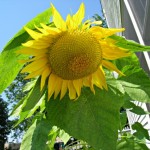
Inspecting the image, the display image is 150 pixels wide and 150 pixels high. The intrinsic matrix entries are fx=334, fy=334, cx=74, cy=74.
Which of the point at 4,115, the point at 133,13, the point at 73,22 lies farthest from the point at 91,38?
the point at 4,115

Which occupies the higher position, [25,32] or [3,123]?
[3,123]

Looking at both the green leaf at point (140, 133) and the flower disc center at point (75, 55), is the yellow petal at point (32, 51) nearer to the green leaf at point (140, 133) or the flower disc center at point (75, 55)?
the flower disc center at point (75, 55)

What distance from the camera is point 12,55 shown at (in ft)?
2.26

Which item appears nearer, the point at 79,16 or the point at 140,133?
the point at 79,16

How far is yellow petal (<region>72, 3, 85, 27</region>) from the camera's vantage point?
694 millimetres

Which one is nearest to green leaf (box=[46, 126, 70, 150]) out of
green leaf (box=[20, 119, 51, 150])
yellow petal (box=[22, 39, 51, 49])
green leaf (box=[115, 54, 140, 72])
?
green leaf (box=[20, 119, 51, 150])

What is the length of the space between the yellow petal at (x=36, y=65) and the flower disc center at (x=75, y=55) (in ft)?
0.06

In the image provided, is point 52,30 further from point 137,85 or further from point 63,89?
point 137,85

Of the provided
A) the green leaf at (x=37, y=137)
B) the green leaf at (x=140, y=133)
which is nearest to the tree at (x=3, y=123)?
the green leaf at (x=140, y=133)

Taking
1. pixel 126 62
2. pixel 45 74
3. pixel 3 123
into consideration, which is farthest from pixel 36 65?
pixel 3 123

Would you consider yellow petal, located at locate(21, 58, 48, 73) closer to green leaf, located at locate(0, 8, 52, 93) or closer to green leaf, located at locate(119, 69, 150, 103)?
green leaf, located at locate(0, 8, 52, 93)

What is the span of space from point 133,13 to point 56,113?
339 cm

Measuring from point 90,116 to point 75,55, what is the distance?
0.44 feet

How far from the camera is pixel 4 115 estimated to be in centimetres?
2570
